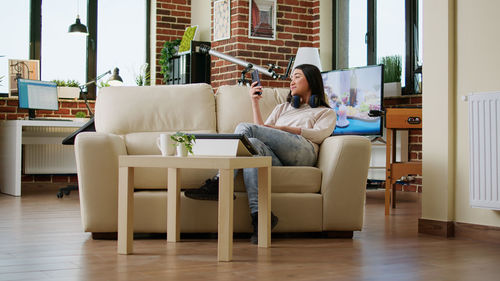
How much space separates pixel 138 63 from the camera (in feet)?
24.0

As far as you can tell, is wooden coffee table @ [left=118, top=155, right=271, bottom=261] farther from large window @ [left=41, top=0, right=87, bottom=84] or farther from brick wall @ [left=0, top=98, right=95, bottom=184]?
large window @ [left=41, top=0, right=87, bottom=84]

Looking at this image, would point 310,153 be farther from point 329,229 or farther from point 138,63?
point 138,63

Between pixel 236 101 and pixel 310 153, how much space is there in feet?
2.23

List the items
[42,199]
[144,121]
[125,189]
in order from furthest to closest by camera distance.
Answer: [42,199] → [144,121] → [125,189]

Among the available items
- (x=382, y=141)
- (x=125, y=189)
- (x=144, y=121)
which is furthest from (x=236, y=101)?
(x=382, y=141)

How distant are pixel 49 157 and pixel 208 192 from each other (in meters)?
4.00

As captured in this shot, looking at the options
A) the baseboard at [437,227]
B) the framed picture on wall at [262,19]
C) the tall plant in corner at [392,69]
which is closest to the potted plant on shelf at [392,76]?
the tall plant in corner at [392,69]

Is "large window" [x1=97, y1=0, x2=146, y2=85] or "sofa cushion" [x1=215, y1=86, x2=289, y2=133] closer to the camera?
"sofa cushion" [x1=215, y1=86, x2=289, y2=133]

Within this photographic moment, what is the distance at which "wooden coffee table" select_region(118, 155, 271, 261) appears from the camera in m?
2.50

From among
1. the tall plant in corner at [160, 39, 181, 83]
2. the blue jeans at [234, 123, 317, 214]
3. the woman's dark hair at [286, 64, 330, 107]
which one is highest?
the tall plant in corner at [160, 39, 181, 83]

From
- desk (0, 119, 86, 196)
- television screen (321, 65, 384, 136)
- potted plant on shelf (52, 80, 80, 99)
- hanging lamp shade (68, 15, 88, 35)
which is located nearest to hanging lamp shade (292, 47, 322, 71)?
television screen (321, 65, 384, 136)

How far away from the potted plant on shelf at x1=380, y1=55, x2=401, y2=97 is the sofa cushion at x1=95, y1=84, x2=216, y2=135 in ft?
8.33

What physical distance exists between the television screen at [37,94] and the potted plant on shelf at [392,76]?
3166 mm

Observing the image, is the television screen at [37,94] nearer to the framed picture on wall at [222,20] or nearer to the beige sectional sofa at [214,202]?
the framed picture on wall at [222,20]
